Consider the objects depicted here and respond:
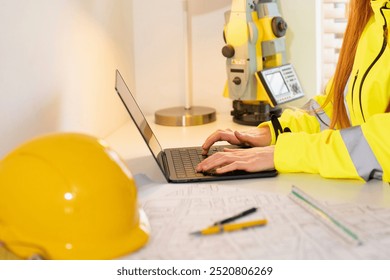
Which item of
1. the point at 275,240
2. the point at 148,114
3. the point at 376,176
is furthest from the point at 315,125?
the point at 148,114

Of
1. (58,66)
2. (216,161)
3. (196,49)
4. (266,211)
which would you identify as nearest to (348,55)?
(216,161)

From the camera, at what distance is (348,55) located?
1319 millimetres

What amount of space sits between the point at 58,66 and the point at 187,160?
0.36 meters

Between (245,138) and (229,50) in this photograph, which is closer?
(245,138)

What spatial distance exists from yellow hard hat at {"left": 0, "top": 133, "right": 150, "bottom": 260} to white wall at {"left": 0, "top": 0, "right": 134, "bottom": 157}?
0.31 meters

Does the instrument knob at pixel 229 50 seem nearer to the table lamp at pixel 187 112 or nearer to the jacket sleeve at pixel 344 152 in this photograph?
the table lamp at pixel 187 112

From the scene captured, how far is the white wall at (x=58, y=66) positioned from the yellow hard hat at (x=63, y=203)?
0.31 meters

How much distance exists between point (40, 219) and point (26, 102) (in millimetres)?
457

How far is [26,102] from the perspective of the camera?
1154 millimetres

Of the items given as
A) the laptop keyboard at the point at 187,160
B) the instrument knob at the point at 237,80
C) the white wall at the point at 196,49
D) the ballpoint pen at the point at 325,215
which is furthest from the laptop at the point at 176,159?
the white wall at the point at 196,49

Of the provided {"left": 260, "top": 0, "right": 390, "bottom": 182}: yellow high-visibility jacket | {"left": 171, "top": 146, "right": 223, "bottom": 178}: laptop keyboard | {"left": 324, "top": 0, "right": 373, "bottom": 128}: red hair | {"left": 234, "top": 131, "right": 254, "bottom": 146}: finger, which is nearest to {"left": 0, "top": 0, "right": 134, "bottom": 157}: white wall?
{"left": 171, "top": 146, "right": 223, "bottom": 178}: laptop keyboard

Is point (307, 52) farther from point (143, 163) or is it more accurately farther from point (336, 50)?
point (143, 163)

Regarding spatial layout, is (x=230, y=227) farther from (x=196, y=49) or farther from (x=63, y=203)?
(x=196, y=49)

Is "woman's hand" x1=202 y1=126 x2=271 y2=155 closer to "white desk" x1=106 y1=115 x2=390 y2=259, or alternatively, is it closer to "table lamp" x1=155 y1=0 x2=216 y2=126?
"white desk" x1=106 y1=115 x2=390 y2=259
